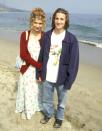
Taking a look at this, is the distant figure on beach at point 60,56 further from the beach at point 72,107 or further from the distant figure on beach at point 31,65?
the beach at point 72,107

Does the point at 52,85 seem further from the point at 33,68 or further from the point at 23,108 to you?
the point at 23,108

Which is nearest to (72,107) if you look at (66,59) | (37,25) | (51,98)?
(51,98)

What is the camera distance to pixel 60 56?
5.11 m

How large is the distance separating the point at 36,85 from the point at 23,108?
0.48 m

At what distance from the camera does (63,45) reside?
5.07 metres

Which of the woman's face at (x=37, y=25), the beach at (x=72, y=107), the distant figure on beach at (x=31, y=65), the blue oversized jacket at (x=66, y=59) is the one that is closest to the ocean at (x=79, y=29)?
the beach at (x=72, y=107)

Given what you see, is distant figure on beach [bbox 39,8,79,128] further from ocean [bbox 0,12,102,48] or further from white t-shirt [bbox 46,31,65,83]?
ocean [bbox 0,12,102,48]

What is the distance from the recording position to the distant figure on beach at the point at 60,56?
503 centimetres

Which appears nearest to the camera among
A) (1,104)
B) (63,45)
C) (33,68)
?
(63,45)

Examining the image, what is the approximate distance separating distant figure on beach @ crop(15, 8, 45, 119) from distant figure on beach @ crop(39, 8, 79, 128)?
164 millimetres

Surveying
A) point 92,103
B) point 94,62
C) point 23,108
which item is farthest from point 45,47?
point 94,62

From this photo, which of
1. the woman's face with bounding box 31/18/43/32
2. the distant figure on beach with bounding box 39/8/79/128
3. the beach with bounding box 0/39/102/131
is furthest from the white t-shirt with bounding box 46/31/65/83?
the beach with bounding box 0/39/102/131

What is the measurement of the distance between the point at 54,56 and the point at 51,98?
2.27 feet

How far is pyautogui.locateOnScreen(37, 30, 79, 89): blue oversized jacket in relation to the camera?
16.5ft
